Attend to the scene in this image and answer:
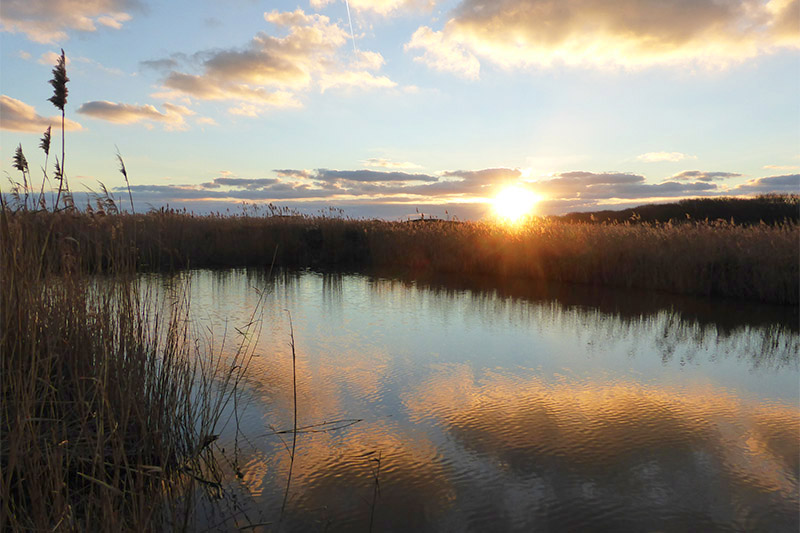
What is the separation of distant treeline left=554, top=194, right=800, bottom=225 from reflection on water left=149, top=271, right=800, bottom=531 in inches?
514

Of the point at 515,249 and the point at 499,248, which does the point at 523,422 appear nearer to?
the point at 515,249

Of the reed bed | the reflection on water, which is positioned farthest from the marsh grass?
the reflection on water

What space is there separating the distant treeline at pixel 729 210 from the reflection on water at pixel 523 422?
13.0 m

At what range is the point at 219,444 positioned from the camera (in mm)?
2682

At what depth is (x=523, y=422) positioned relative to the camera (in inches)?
120

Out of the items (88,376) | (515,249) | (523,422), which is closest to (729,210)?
(515,249)

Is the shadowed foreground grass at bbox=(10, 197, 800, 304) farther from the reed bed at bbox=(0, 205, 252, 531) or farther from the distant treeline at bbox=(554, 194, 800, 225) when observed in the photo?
the distant treeline at bbox=(554, 194, 800, 225)

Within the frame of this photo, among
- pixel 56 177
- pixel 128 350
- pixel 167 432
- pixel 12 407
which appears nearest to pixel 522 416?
pixel 167 432

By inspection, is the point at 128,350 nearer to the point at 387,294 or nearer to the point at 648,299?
the point at 387,294

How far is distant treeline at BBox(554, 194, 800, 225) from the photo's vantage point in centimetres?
1794

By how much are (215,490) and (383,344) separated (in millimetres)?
2568

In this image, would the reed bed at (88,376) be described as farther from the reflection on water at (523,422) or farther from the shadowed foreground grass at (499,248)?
the reflection on water at (523,422)

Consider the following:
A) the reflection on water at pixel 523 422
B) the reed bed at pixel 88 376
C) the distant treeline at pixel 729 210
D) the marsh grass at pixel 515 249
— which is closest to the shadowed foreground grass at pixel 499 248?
the marsh grass at pixel 515 249

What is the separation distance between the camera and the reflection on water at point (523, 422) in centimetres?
217
